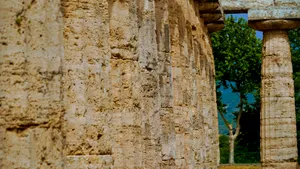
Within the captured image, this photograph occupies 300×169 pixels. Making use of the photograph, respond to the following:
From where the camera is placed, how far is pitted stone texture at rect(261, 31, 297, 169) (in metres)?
29.5

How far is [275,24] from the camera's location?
29203mm

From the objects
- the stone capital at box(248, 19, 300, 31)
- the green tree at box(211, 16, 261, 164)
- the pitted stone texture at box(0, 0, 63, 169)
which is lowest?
the pitted stone texture at box(0, 0, 63, 169)

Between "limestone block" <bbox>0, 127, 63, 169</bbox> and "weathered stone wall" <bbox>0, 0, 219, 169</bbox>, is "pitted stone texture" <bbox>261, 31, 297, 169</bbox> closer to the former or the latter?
"weathered stone wall" <bbox>0, 0, 219, 169</bbox>

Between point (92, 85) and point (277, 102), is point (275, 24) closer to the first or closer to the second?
point (277, 102)

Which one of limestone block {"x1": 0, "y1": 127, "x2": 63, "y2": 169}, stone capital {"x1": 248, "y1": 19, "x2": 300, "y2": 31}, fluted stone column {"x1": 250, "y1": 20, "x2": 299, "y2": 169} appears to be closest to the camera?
limestone block {"x1": 0, "y1": 127, "x2": 63, "y2": 169}

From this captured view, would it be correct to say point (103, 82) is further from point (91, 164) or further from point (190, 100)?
point (190, 100)

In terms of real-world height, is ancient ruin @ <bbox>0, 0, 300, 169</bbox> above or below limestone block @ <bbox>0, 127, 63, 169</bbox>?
above

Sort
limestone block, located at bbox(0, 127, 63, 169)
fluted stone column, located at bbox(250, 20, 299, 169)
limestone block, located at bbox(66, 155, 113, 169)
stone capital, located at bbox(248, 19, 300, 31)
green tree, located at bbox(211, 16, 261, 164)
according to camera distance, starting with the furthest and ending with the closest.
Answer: green tree, located at bbox(211, 16, 261, 164)
fluted stone column, located at bbox(250, 20, 299, 169)
stone capital, located at bbox(248, 19, 300, 31)
limestone block, located at bbox(66, 155, 113, 169)
limestone block, located at bbox(0, 127, 63, 169)

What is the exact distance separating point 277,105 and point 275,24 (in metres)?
2.69

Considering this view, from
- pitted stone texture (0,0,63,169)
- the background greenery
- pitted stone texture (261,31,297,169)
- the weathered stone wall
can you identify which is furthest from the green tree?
pitted stone texture (0,0,63,169)

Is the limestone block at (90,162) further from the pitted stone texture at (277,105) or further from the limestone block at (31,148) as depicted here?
the pitted stone texture at (277,105)

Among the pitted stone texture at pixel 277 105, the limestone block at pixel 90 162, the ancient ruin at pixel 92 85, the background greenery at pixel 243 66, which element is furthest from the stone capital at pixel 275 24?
the background greenery at pixel 243 66

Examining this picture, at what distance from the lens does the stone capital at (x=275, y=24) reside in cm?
2906

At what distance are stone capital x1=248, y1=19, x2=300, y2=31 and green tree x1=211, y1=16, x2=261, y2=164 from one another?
92.8 ft
